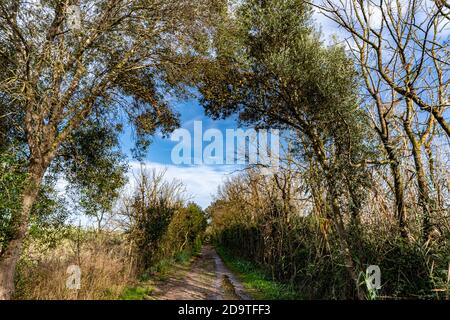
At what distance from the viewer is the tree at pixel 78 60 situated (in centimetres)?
739

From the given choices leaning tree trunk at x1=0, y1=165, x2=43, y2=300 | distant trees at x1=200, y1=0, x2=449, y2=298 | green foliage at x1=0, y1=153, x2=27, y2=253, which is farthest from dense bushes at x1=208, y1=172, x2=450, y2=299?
leaning tree trunk at x1=0, y1=165, x2=43, y2=300

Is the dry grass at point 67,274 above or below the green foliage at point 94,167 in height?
below

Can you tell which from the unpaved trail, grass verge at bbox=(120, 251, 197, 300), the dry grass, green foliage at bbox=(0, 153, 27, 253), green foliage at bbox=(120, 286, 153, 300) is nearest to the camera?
green foliage at bbox=(0, 153, 27, 253)

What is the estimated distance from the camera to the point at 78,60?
8039mm

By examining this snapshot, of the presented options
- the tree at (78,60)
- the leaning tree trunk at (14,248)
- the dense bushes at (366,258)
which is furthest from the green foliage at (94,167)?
the dense bushes at (366,258)

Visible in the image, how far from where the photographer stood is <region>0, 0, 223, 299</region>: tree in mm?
7391

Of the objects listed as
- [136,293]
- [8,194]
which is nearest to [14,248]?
[8,194]

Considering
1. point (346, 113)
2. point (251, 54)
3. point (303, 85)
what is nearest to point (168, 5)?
point (251, 54)

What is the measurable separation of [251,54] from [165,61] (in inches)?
102

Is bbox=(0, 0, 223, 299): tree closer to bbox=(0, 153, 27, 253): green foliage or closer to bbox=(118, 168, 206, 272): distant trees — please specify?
bbox=(0, 153, 27, 253): green foliage

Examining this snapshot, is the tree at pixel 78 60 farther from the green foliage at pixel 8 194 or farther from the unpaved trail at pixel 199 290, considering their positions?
the unpaved trail at pixel 199 290

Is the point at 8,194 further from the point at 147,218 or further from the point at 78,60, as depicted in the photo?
the point at 147,218

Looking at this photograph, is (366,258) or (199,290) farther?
(199,290)

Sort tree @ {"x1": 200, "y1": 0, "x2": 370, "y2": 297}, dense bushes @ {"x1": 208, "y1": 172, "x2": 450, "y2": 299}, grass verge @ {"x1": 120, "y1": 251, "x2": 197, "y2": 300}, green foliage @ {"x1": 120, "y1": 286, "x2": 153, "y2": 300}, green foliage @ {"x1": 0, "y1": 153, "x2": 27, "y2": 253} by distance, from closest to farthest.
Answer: dense bushes @ {"x1": 208, "y1": 172, "x2": 450, "y2": 299} < green foliage @ {"x1": 0, "y1": 153, "x2": 27, "y2": 253} < tree @ {"x1": 200, "y1": 0, "x2": 370, "y2": 297} < green foliage @ {"x1": 120, "y1": 286, "x2": 153, "y2": 300} < grass verge @ {"x1": 120, "y1": 251, "x2": 197, "y2": 300}
